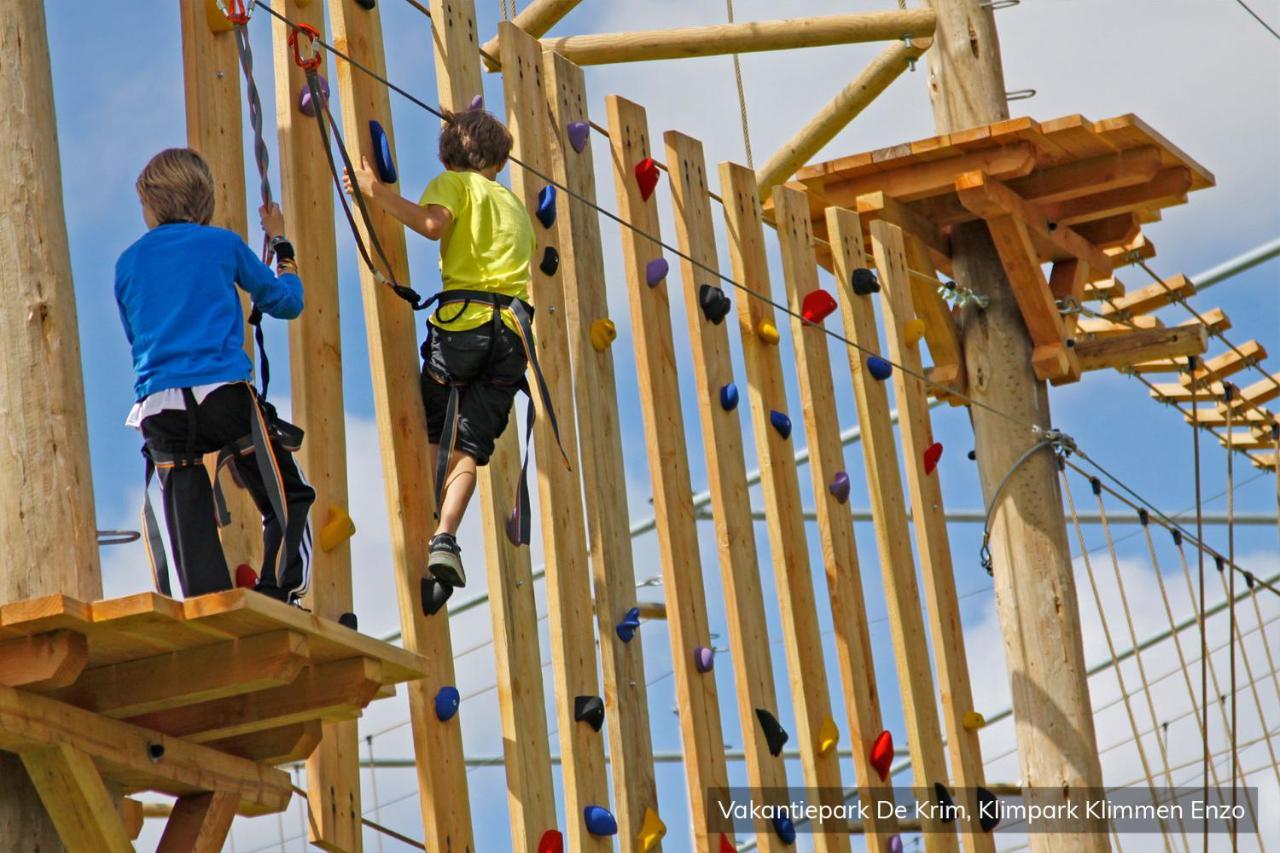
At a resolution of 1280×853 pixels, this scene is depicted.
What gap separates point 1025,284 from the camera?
25.5 ft

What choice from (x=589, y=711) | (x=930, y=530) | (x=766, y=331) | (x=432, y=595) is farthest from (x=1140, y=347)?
(x=432, y=595)

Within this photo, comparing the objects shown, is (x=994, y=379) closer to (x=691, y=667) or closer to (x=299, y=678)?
(x=691, y=667)

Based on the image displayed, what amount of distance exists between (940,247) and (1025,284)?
1.28ft

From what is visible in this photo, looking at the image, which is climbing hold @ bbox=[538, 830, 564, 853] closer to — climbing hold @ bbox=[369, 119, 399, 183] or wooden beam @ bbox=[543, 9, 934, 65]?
climbing hold @ bbox=[369, 119, 399, 183]

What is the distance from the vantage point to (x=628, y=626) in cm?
535

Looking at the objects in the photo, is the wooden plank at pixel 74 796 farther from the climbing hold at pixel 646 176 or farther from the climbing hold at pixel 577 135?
the climbing hold at pixel 646 176

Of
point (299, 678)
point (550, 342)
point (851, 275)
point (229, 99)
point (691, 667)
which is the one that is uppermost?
point (851, 275)

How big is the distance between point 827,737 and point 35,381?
2.93m

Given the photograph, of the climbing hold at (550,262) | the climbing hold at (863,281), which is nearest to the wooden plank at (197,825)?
the climbing hold at (550,262)

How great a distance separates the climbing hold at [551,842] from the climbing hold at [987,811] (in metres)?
2.35

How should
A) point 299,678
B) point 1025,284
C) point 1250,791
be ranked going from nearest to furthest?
point 299,678 < point 1025,284 < point 1250,791

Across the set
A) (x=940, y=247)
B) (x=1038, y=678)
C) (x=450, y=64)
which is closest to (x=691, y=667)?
(x=450, y=64)

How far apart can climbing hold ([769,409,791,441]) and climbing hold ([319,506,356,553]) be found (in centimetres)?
192

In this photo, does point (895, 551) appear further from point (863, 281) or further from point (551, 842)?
point (551, 842)
